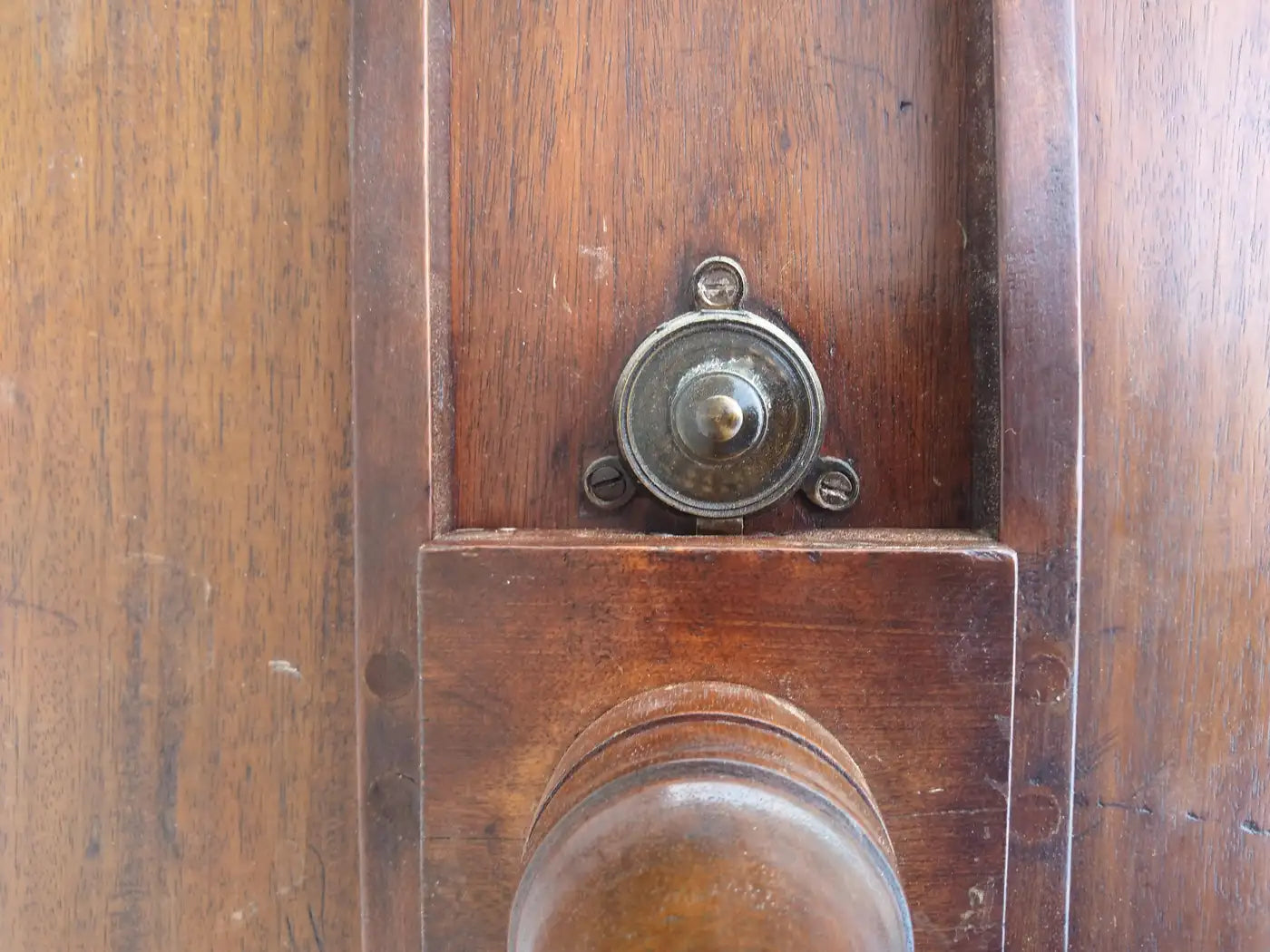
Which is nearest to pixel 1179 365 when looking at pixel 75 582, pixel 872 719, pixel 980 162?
pixel 980 162

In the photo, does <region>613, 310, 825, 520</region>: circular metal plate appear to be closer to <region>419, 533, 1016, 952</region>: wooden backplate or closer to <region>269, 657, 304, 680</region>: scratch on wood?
<region>419, 533, 1016, 952</region>: wooden backplate

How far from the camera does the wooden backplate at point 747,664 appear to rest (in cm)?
49

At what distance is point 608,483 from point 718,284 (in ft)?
0.46

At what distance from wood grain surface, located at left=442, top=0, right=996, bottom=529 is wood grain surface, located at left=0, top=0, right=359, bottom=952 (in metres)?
0.13

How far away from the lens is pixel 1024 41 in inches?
20.2

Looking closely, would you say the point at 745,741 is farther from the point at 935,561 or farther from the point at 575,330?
the point at 575,330

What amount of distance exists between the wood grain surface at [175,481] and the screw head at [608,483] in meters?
0.19

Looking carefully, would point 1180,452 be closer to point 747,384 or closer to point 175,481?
point 747,384

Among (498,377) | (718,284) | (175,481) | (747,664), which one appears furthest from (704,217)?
(175,481)

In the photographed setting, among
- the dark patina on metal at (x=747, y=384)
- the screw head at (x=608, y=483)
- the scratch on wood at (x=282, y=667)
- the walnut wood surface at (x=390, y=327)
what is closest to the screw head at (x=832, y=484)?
the dark patina on metal at (x=747, y=384)

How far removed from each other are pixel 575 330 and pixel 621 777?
273mm

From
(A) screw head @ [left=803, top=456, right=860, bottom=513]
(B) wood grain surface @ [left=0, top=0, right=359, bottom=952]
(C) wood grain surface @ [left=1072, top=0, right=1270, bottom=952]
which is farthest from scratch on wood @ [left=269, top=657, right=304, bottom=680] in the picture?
(C) wood grain surface @ [left=1072, top=0, right=1270, bottom=952]

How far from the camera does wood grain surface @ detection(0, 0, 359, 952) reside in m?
0.62

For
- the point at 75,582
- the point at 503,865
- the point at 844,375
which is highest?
the point at 844,375
